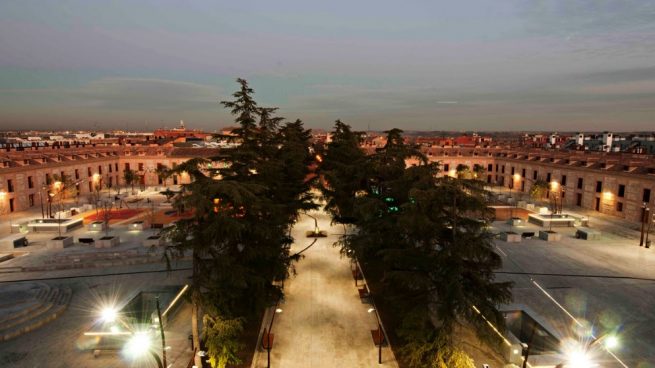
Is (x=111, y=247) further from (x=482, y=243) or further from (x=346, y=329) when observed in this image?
(x=482, y=243)

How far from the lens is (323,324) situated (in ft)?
61.2

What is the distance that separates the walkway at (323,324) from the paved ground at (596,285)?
971 cm

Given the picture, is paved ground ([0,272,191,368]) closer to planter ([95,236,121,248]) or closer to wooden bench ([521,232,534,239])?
planter ([95,236,121,248])

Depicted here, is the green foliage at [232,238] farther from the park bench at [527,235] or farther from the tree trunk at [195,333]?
the park bench at [527,235]

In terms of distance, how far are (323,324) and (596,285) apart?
18.8m

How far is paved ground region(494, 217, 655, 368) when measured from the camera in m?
17.8

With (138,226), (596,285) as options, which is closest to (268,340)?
(596,285)

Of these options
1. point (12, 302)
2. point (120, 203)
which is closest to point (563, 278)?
point (12, 302)

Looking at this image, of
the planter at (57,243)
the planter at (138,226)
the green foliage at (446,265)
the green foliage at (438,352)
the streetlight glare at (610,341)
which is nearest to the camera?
the streetlight glare at (610,341)

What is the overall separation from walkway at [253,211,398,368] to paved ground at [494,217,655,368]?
31.9ft

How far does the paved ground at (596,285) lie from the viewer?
17797 millimetres

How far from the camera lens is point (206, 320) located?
Result: 1336 centimetres

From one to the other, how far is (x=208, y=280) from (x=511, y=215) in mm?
39977

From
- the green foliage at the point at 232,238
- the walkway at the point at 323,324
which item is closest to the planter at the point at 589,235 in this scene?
the walkway at the point at 323,324
